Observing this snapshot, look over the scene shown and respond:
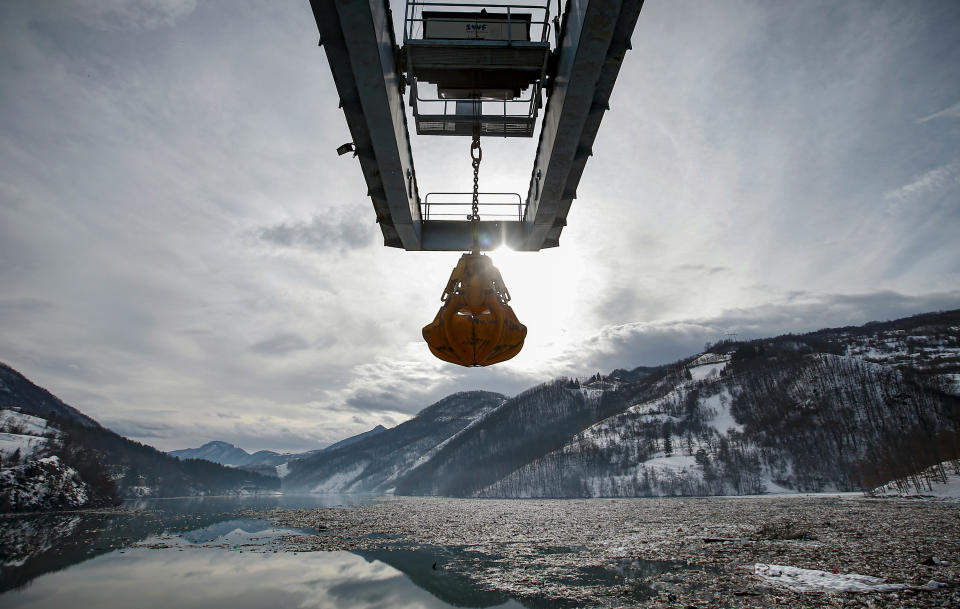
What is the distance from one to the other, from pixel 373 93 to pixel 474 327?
274 cm

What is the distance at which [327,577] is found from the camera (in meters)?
16.9

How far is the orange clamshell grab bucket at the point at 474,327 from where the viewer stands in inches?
184

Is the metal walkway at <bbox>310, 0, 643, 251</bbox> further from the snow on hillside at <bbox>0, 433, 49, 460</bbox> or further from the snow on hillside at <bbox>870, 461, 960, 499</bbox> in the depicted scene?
the snow on hillside at <bbox>0, 433, 49, 460</bbox>

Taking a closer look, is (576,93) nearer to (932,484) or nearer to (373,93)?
(373,93)

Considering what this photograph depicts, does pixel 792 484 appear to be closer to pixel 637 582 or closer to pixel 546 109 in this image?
pixel 637 582

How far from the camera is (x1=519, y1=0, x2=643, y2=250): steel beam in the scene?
13.0 feet

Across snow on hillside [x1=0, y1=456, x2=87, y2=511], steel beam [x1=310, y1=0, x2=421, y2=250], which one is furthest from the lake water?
snow on hillside [x1=0, y1=456, x2=87, y2=511]

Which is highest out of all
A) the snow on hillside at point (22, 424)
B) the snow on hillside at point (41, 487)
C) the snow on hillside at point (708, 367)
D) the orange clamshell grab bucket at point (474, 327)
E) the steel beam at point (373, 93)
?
the snow on hillside at point (708, 367)

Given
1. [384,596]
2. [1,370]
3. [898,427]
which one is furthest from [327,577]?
[1,370]

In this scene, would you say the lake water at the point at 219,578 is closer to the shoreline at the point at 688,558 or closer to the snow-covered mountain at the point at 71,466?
the shoreline at the point at 688,558

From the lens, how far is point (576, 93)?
4.57m

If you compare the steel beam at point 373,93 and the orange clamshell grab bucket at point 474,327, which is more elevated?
the steel beam at point 373,93

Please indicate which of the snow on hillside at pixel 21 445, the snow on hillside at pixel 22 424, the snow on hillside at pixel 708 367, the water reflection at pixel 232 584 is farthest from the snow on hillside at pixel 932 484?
the snow on hillside at pixel 22 424

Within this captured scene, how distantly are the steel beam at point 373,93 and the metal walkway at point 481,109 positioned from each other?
0.03 ft
